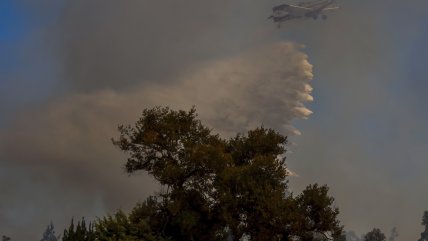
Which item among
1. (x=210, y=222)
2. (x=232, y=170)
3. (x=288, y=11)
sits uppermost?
(x=288, y=11)

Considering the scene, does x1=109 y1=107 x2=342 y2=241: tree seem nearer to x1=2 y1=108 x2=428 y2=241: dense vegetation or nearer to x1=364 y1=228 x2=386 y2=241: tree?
x1=2 y1=108 x2=428 y2=241: dense vegetation

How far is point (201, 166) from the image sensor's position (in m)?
47.5

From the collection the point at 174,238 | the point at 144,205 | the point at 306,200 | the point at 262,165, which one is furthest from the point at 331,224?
the point at 144,205

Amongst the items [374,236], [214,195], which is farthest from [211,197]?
[374,236]

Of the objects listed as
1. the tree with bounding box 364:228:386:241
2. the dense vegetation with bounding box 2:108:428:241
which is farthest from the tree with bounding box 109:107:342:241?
the tree with bounding box 364:228:386:241

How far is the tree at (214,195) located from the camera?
145 ft

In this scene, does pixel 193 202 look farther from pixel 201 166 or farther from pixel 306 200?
pixel 306 200

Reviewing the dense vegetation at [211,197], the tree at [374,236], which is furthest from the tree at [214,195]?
the tree at [374,236]

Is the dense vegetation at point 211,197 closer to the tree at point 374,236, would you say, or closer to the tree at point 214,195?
the tree at point 214,195

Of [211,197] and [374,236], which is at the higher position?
[374,236]

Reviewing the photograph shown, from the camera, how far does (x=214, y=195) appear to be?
47.0 meters

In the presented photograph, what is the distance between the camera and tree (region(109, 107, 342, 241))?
1740 inches

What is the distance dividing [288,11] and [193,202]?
12076 cm

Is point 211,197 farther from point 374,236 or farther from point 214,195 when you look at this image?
point 374,236
